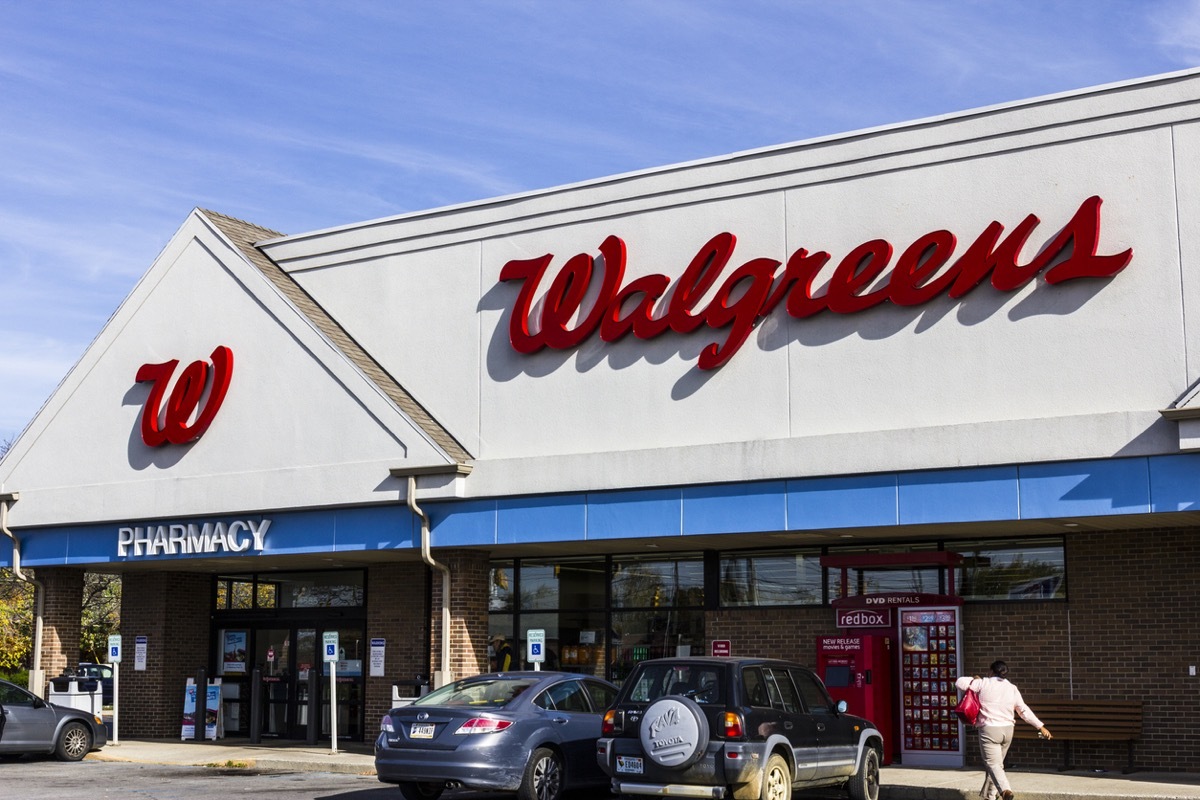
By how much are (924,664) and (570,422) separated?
6.22 m

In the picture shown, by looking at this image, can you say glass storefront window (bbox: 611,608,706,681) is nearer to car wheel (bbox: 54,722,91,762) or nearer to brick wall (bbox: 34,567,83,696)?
car wheel (bbox: 54,722,91,762)

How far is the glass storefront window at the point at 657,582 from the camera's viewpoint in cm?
2217

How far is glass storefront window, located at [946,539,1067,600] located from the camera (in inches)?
760

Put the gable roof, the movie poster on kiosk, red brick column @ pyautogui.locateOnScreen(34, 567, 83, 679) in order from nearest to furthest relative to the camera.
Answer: the movie poster on kiosk → the gable roof → red brick column @ pyautogui.locateOnScreen(34, 567, 83, 679)

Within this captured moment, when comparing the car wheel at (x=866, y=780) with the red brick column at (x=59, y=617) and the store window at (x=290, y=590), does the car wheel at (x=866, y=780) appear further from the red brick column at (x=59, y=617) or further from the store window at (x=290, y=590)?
the red brick column at (x=59, y=617)

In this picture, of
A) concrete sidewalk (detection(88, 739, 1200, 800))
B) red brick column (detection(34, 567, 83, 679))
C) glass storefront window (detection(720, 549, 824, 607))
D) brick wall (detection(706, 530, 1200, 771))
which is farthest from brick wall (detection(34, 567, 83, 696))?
brick wall (detection(706, 530, 1200, 771))

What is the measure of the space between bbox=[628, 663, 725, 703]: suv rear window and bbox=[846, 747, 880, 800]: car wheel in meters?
2.74

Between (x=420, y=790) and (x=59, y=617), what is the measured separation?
13.7m

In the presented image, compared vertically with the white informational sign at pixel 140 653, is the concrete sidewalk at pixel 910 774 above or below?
below

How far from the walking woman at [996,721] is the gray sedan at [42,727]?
1436cm

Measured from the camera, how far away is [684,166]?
20.5 m

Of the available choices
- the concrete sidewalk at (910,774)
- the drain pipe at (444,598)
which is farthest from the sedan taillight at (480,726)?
the drain pipe at (444,598)

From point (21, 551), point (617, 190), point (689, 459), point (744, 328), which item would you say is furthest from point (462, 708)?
point (21, 551)

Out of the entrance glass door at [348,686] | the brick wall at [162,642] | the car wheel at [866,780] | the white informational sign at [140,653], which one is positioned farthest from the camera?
the brick wall at [162,642]
